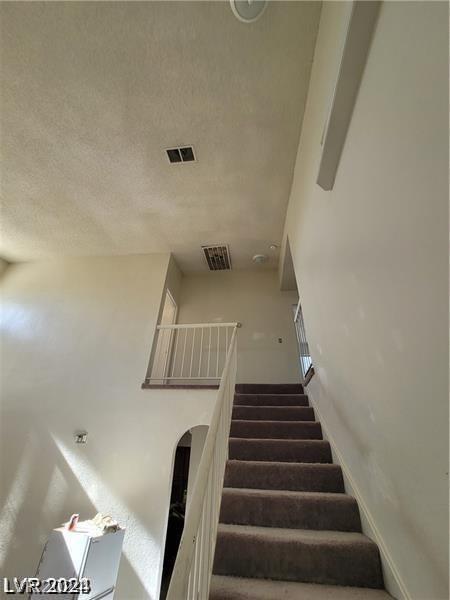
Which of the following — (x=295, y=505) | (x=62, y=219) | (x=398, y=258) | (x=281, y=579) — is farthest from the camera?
(x=62, y=219)

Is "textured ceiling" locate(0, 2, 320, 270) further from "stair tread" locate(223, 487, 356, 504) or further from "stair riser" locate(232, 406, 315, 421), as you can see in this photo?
"stair tread" locate(223, 487, 356, 504)

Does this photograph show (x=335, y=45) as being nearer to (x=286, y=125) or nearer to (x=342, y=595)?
(x=286, y=125)

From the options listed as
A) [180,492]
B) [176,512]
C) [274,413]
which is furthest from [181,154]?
[180,492]

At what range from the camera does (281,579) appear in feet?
4.65

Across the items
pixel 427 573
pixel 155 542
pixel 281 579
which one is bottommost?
pixel 155 542

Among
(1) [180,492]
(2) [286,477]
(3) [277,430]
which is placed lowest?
(1) [180,492]

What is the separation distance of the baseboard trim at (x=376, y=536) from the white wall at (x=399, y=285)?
0.01 metres

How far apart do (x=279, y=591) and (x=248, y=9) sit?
142 inches

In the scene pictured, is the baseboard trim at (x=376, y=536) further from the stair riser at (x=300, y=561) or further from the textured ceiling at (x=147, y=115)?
the textured ceiling at (x=147, y=115)

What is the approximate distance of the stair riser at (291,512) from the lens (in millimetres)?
1695

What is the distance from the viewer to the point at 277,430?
2629 mm

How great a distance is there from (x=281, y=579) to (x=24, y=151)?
4.34 metres

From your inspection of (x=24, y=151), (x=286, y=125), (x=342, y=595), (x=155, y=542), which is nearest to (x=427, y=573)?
(x=342, y=595)

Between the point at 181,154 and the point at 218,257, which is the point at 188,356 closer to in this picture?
the point at 218,257
